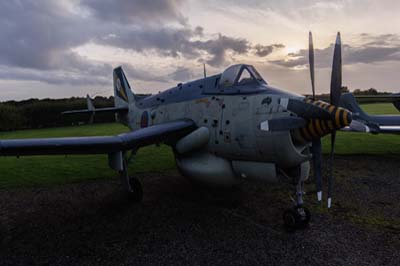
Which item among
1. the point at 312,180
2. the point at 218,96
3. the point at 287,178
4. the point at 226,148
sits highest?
the point at 218,96

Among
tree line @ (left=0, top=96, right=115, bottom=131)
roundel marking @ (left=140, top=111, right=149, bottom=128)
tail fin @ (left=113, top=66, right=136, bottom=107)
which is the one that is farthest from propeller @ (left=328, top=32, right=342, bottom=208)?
tree line @ (left=0, top=96, right=115, bottom=131)

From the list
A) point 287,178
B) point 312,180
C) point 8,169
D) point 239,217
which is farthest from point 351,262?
point 8,169

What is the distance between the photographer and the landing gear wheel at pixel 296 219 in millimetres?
6719

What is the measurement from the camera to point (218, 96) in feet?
24.6

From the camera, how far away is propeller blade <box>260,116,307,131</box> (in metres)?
5.76

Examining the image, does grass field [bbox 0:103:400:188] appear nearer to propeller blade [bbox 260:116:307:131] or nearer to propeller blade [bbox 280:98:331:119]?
propeller blade [bbox 260:116:307:131]

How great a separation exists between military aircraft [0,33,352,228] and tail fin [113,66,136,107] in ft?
15.7

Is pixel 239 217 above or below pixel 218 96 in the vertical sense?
below

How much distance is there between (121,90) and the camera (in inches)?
542

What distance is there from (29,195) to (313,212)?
30.2 ft

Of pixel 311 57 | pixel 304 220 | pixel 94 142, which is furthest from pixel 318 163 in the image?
pixel 94 142

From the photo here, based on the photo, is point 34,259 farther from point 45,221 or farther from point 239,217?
point 239,217

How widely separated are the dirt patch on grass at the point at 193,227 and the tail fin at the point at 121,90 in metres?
4.31

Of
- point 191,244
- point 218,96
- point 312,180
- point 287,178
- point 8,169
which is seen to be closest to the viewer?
point 191,244
